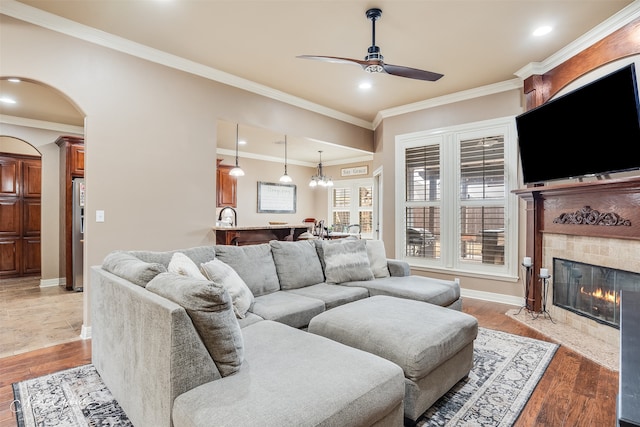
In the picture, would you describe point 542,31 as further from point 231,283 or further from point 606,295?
point 231,283

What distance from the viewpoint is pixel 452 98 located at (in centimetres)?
480

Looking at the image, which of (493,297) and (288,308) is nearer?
(288,308)

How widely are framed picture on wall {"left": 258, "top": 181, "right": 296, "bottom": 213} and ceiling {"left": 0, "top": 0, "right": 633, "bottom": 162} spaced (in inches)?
165

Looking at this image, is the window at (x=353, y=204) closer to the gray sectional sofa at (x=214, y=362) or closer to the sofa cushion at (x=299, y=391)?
the gray sectional sofa at (x=214, y=362)

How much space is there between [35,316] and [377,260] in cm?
392

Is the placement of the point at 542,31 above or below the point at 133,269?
above

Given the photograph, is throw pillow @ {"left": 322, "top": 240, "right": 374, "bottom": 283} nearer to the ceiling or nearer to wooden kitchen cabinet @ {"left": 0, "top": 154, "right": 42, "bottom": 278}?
the ceiling

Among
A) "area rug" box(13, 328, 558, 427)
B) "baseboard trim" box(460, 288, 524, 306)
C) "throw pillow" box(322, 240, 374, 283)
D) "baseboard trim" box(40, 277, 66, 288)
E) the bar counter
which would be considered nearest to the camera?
"area rug" box(13, 328, 558, 427)

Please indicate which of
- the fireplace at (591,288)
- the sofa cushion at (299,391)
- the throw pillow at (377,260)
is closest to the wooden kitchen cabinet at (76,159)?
the throw pillow at (377,260)

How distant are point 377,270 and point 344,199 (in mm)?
5338

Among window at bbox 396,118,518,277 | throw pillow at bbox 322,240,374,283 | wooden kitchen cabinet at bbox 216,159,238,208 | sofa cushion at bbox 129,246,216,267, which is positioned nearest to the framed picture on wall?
wooden kitchen cabinet at bbox 216,159,238,208

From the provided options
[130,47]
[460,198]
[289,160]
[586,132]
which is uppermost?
[130,47]

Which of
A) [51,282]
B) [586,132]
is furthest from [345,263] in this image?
[51,282]

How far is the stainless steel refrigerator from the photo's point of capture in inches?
200
